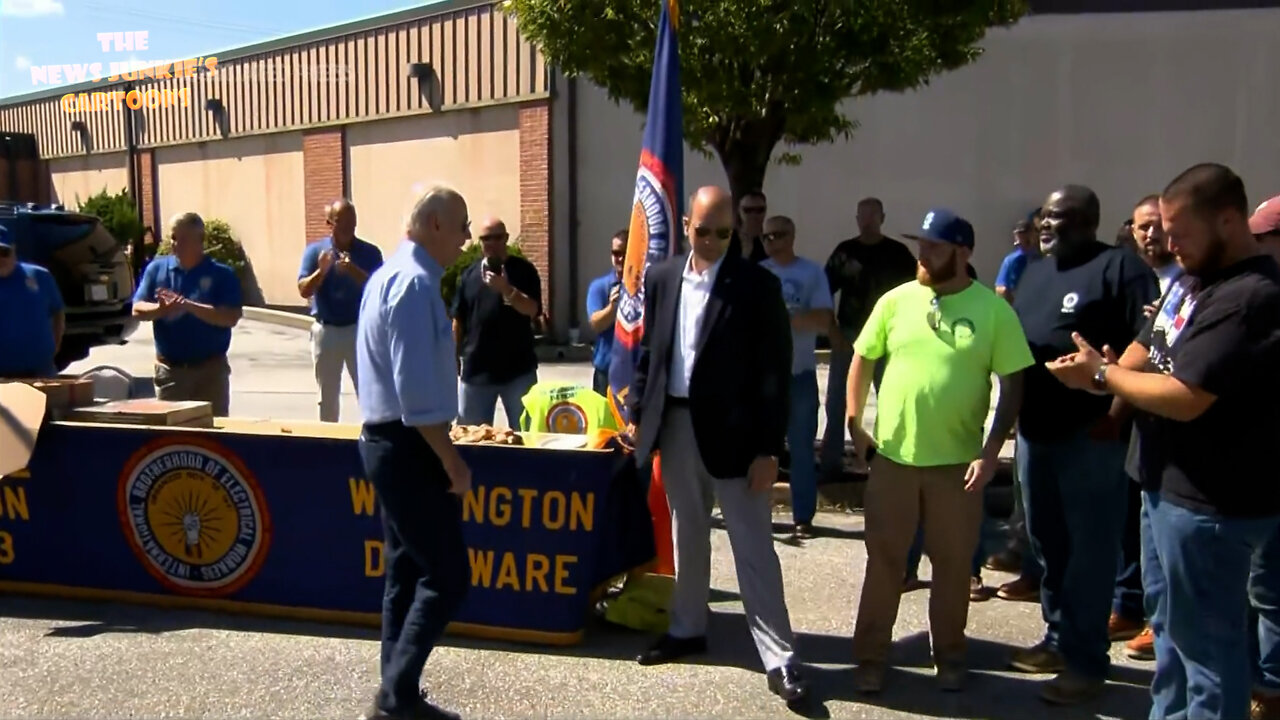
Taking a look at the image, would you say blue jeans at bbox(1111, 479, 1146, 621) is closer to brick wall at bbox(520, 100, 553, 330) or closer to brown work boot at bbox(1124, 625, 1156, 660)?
brown work boot at bbox(1124, 625, 1156, 660)

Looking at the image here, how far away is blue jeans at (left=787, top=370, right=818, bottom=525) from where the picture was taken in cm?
661

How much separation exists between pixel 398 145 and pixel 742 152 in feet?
38.5

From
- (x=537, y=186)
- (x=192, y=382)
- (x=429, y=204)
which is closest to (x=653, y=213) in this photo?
(x=429, y=204)

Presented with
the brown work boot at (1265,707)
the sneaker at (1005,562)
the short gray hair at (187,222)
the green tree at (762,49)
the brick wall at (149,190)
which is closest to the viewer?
the brown work boot at (1265,707)

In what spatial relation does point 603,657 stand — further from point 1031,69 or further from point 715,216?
point 1031,69

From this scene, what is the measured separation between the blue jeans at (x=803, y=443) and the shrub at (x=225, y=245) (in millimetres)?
17876

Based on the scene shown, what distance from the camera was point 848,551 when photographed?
6391 millimetres

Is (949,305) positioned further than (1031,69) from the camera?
No

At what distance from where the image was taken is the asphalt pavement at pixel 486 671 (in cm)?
426

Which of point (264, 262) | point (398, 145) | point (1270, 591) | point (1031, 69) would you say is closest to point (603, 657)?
point (1270, 591)

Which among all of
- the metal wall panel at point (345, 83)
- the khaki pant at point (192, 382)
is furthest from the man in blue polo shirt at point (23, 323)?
the metal wall panel at point (345, 83)

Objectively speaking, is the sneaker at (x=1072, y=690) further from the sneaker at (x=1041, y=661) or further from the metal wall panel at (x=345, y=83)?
the metal wall panel at (x=345, y=83)

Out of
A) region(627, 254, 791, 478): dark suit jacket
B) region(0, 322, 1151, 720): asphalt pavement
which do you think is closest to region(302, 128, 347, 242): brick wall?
region(0, 322, 1151, 720): asphalt pavement

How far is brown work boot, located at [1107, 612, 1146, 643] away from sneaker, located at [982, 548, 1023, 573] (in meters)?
0.95
